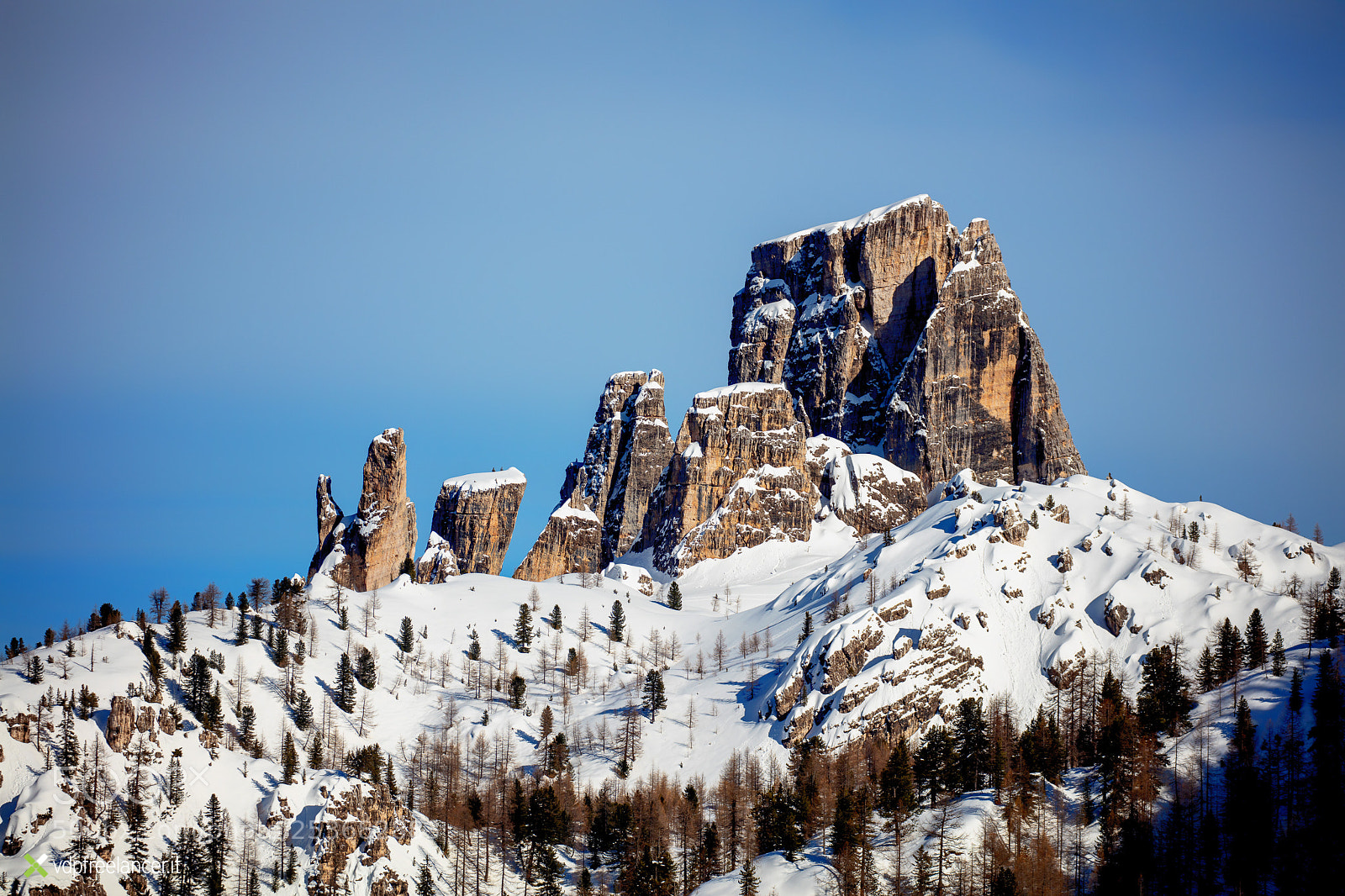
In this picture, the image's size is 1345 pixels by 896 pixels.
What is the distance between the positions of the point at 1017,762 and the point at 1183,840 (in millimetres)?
21809

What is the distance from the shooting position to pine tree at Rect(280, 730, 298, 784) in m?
178

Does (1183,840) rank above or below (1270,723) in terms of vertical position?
below

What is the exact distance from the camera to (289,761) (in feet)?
591

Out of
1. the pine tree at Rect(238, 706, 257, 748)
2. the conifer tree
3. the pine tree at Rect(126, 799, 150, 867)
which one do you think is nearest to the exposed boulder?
the pine tree at Rect(126, 799, 150, 867)

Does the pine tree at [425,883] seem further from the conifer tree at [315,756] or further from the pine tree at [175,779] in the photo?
the pine tree at [175,779]

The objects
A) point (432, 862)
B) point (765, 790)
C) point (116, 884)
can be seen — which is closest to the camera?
point (116, 884)

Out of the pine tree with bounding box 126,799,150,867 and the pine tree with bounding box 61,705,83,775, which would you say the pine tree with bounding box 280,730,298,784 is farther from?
the pine tree with bounding box 61,705,83,775

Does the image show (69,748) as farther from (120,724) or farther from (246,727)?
(246,727)

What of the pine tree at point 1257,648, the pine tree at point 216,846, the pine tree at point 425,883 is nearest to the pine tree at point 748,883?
the pine tree at point 425,883

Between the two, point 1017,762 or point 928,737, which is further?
point 928,737

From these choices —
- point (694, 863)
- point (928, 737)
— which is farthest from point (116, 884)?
point (928, 737)

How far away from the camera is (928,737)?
599 feet

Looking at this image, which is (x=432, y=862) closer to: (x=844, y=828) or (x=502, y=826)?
(x=502, y=826)

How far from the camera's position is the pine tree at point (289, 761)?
17782cm
